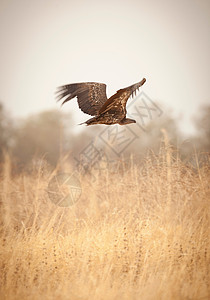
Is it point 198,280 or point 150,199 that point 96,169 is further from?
point 198,280

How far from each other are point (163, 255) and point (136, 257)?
393 millimetres

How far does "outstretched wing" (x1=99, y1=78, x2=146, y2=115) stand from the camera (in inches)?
150

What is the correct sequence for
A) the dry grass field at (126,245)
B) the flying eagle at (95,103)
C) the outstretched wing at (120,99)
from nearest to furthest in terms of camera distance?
the dry grass field at (126,245) < the outstretched wing at (120,99) < the flying eagle at (95,103)

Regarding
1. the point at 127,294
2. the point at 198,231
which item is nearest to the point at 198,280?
the point at 127,294

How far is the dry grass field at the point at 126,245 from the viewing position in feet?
11.9

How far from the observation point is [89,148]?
8000 millimetres

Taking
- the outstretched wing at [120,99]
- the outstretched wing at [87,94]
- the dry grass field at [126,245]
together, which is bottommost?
the dry grass field at [126,245]
